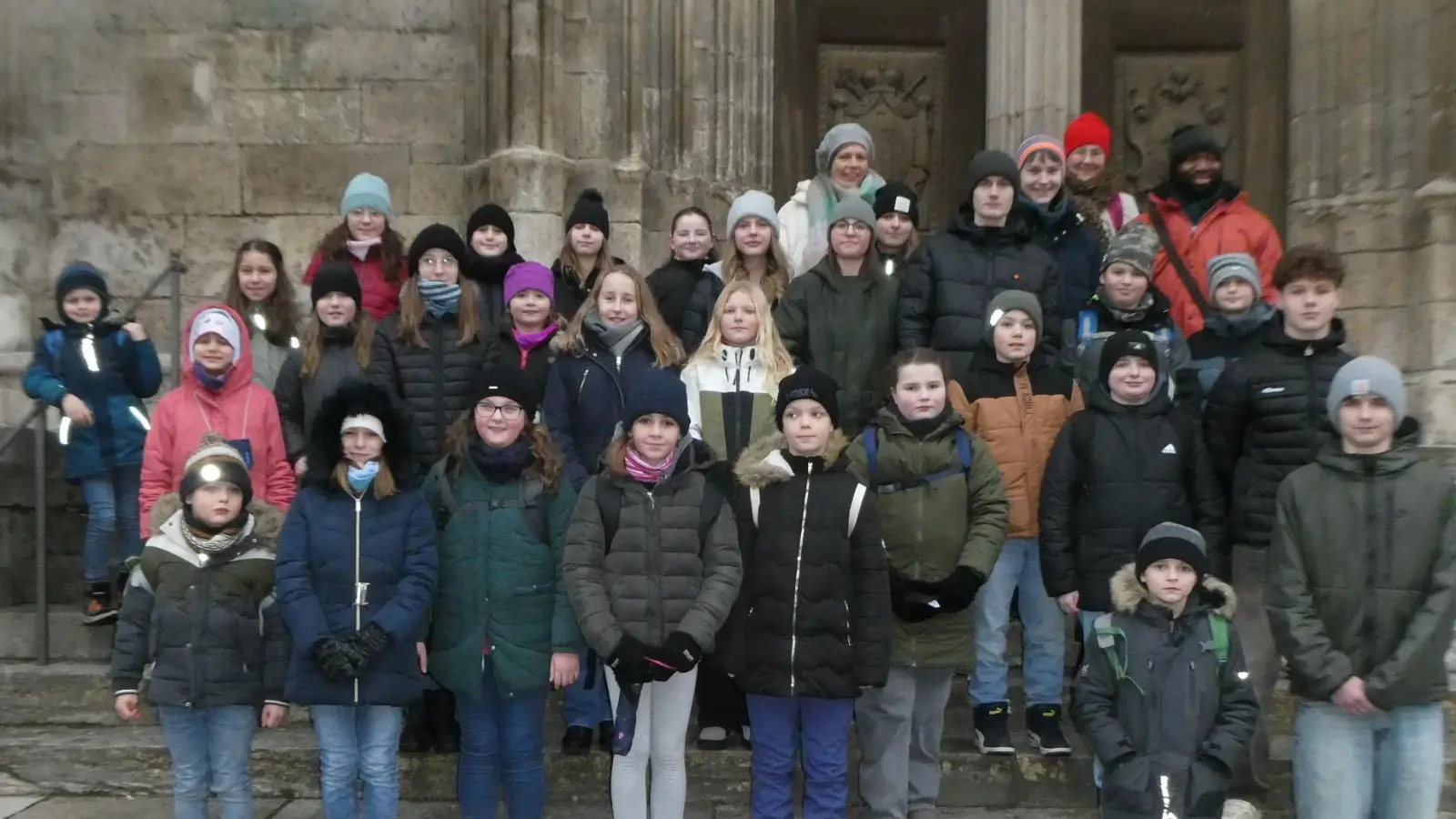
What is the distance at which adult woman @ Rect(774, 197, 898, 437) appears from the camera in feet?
17.8

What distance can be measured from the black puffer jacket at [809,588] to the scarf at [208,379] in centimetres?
204

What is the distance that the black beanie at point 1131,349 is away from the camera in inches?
192

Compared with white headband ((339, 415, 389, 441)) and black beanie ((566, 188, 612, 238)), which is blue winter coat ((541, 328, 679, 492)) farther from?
white headband ((339, 415, 389, 441))

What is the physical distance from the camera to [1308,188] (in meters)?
8.00

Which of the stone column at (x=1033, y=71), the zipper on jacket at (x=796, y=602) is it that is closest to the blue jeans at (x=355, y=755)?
the zipper on jacket at (x=796, y=602)

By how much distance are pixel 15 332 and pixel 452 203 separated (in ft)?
8.54

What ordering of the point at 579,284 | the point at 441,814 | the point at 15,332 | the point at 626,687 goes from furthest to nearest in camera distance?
the point at 15,332 → the point at 579,284 → the point at 441,814 → the point at 626,687

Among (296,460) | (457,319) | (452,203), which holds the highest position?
(452,203)

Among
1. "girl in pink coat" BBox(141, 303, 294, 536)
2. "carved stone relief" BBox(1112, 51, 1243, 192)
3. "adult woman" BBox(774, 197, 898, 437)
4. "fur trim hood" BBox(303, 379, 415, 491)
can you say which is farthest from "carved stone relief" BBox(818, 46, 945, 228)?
"fur trim hood" BBox(303, 379, 415, 491)

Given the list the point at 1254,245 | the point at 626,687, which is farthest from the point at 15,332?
the point at 1254,245

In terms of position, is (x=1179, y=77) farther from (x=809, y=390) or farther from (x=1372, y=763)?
(x=1372, y=763)

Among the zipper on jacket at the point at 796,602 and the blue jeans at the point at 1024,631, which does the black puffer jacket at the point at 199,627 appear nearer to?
the zipper on jacket at the point at 796,602

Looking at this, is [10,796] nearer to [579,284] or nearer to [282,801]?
[282,801]

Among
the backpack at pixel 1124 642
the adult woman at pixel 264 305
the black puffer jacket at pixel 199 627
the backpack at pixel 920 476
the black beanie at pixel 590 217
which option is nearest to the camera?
the backpack at pixel 1124 642
